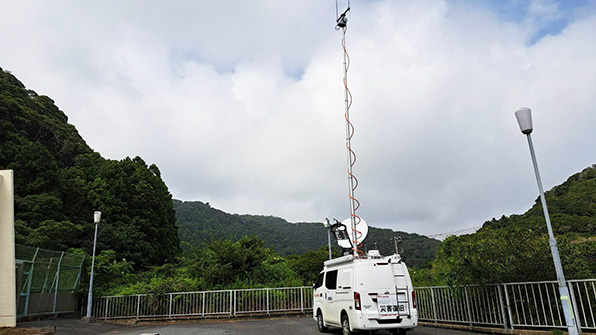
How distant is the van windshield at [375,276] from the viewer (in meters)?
9.99

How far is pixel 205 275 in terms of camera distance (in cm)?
2019

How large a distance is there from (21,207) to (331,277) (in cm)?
2854

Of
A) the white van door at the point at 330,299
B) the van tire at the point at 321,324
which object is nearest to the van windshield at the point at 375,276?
the white van door at the point at 330,299

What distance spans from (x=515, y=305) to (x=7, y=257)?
531 inches

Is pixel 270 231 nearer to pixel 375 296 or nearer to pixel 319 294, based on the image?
pixel 319 294

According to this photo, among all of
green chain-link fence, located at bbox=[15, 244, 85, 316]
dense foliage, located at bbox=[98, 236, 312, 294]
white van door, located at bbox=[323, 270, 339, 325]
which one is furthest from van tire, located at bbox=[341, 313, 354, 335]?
green chain-link fence, located at bbox=[15, 244, 85, 316]

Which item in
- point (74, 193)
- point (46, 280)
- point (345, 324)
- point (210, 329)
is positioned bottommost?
point (210, 329)

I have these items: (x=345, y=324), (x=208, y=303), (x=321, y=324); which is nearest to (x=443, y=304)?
(x=345, y=324)

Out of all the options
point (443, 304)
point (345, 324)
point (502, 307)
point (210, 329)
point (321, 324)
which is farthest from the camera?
point (210, 329)

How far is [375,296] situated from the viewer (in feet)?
32.3

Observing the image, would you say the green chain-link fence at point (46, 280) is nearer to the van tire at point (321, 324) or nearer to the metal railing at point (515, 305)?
the van tire at point (321, 324)

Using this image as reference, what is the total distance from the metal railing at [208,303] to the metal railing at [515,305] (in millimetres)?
8003

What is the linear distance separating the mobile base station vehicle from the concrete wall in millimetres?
8974

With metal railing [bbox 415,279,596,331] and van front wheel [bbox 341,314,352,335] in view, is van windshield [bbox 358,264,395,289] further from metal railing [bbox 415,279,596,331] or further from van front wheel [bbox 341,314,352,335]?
metal railing [bbox 415,279,596,331]
